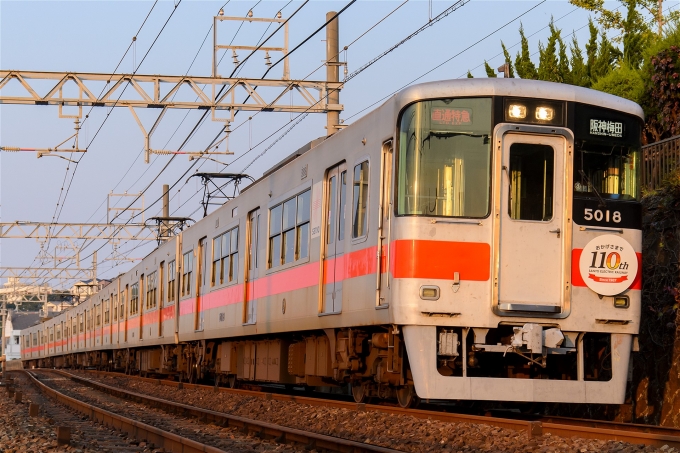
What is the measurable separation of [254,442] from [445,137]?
3.37 m

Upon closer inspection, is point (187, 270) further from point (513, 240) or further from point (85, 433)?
point (513, 240)

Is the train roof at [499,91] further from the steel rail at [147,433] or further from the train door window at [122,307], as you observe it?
the train door window at [122,307]

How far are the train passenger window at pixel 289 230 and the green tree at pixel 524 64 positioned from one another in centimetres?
1367

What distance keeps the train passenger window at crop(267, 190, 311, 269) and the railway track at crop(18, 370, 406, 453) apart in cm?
228

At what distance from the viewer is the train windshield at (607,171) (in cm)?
972

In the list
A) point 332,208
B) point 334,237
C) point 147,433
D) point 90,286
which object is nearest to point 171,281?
point 332,208

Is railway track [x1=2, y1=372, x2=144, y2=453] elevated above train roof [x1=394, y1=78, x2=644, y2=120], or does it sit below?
below

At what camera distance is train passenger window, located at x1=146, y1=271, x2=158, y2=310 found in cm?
2454

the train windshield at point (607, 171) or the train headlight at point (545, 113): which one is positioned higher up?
the train headlight at point (545, 113)

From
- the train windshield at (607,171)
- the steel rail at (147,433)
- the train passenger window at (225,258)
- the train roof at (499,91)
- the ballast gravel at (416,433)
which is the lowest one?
the steel rail at (147,433)

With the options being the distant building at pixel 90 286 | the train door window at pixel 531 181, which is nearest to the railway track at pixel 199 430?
the train door window at pixel 531 181

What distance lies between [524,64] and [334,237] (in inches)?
639

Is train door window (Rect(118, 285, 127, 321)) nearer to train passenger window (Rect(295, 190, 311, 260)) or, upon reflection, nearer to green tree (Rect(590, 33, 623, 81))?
green tree (Rect(590, 33, 623, 81))

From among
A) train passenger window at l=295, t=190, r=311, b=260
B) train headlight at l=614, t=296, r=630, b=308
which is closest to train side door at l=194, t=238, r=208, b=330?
train passenger window at l=295, t=190, r=311, b=260
